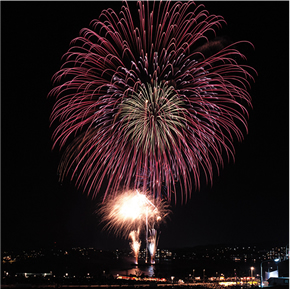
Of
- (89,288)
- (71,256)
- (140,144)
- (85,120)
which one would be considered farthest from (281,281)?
(71,256)

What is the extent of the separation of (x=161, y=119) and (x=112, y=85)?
4.49 meters

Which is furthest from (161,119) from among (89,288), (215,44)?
(89,288)

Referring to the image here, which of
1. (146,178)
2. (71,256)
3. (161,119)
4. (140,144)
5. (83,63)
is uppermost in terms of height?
(83,63)

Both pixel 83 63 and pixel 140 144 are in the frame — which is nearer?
pixel 83 63

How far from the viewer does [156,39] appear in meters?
25.2

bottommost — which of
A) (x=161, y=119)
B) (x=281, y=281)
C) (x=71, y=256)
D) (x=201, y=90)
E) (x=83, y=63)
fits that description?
(x=71, y=256)

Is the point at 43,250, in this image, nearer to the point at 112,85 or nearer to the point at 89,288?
the point at 89,288

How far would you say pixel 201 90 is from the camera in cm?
2641

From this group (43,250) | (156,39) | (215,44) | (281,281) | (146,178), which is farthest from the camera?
(43,250)

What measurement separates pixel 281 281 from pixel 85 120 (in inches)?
1278

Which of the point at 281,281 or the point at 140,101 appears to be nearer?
the point at 140,101

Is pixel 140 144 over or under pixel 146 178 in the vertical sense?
over

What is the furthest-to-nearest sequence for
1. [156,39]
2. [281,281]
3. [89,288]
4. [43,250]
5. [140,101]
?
[43,250] → [281,281] → [89,288] → [140,101] → [156,39]

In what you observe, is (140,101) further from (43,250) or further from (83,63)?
(43,250)
